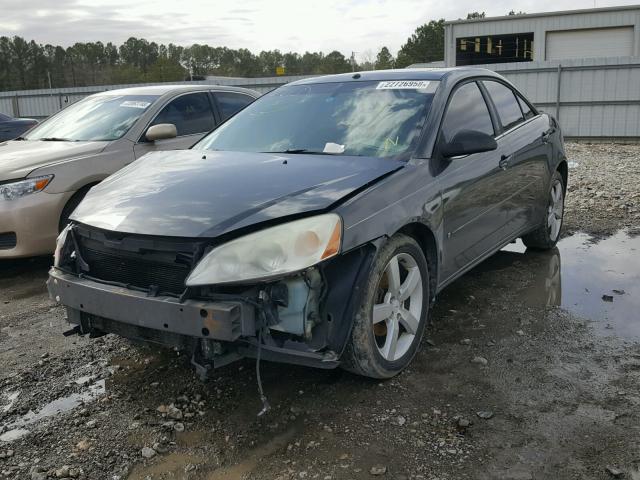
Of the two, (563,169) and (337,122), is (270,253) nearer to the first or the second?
(337,122)

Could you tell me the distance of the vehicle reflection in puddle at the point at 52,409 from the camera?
9.65 feet

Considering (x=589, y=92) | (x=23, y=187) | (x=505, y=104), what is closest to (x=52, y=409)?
(x=23, y=187)

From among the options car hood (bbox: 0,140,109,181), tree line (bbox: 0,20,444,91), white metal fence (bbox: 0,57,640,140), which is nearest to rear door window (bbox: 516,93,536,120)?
car hood (bbox: 0,140,109,181)

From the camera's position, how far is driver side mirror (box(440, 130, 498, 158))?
366 cm

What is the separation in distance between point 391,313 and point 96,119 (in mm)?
4587

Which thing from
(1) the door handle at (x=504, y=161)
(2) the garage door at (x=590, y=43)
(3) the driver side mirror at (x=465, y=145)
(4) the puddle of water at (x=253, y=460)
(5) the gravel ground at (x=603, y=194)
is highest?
(2) the garage door at (x=590, y=43)

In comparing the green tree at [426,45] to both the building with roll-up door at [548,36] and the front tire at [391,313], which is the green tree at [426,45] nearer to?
the building with roll-up door at [548,36]

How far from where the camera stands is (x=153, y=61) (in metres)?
88.2

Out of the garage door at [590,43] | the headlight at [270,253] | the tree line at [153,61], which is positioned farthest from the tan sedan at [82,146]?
the tree line at [153,61]

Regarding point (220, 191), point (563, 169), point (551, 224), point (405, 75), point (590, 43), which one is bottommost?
point (551, 224)

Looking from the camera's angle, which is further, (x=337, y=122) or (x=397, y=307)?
(x=337, y=122)

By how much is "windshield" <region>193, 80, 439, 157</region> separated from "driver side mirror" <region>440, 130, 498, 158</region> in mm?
207

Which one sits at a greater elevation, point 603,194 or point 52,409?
point 603,194

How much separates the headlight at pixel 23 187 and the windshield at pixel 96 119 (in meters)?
0.94
